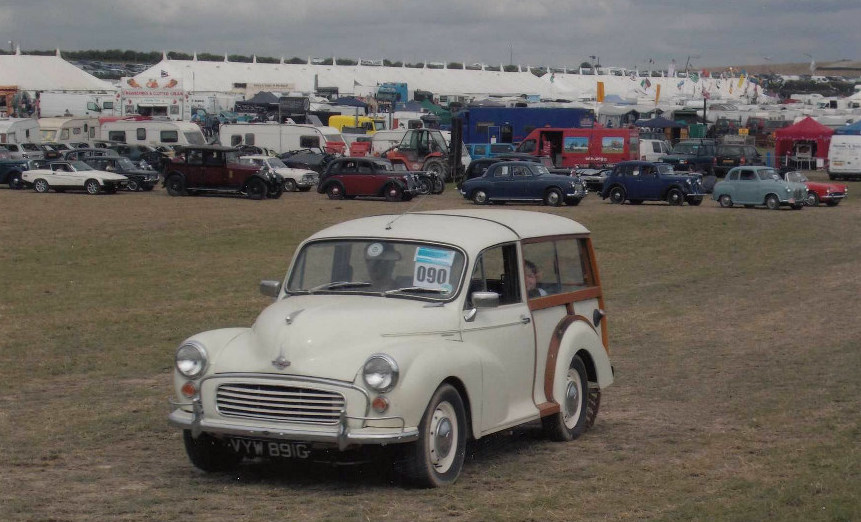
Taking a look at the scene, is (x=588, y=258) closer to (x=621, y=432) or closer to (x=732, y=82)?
(x=621, y=432)

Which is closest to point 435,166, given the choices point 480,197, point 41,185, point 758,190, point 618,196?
point 480,197

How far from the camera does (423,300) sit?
306 inches

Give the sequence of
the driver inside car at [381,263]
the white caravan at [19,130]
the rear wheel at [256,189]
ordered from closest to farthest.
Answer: the driver inside car at [381,263], the rear wheel at [256,189], the white caravan at [19,130]

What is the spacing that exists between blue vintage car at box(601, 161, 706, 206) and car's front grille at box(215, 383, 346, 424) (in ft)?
108

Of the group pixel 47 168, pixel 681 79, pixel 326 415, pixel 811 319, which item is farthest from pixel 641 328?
pixel 681 79

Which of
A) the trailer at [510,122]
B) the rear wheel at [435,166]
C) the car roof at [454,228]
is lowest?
the rear wheel at [435,166]

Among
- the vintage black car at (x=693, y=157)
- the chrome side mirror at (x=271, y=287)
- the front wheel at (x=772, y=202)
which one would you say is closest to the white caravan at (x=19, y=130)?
the vintage black car at (x=693, y=157)

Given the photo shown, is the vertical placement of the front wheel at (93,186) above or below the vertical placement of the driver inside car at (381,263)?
below

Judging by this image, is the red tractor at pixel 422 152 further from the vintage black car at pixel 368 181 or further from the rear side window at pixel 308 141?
the rear side window at pixel 308 141

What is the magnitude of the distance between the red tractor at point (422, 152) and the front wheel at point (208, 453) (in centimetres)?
3952

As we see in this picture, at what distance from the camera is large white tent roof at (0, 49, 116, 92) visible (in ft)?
259

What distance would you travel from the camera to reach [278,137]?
181 ft

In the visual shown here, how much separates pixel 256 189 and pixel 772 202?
16764 mm

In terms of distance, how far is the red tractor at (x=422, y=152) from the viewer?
4709 cm
